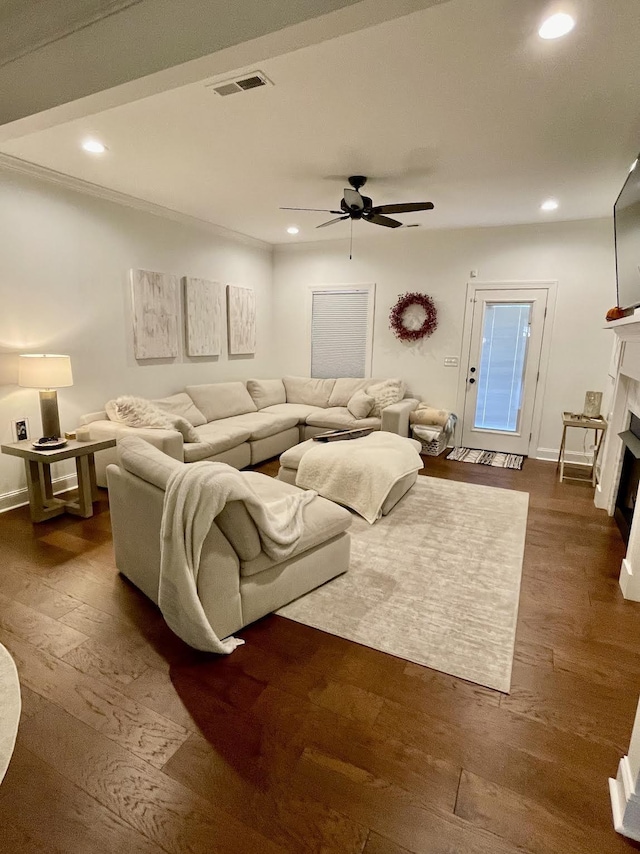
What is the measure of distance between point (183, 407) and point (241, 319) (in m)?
1.80

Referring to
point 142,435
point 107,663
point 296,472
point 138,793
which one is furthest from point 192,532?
point 142,435

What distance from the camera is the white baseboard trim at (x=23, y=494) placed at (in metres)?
3.52

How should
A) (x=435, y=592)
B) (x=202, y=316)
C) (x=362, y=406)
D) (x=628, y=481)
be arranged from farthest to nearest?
1. (x=362, y=406)
2. (x=202, y=316)
3. (x=628, y=481)
4. (x=435, y=592)

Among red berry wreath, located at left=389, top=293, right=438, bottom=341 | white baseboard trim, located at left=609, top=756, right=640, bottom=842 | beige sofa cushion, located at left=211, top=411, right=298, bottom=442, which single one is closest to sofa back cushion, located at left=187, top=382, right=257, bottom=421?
beige sofa cushion, located at left=211, top=411, right=298, bottom=442

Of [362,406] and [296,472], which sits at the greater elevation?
[362,406]

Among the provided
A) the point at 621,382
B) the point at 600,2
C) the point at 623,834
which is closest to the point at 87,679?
the point at 623,834

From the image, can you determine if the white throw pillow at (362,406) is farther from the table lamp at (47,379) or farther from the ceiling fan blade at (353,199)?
the table lamp at (47,379)

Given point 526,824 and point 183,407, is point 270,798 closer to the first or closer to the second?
point 526,824

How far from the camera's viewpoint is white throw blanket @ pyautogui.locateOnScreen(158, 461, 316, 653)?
188 cm

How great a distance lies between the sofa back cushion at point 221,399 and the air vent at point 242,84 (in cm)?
317

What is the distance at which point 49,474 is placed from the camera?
3.62 metres

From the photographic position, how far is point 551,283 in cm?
497

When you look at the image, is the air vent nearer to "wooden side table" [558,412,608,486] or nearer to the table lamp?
the table lamp

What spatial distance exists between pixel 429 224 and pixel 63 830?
5666mm
